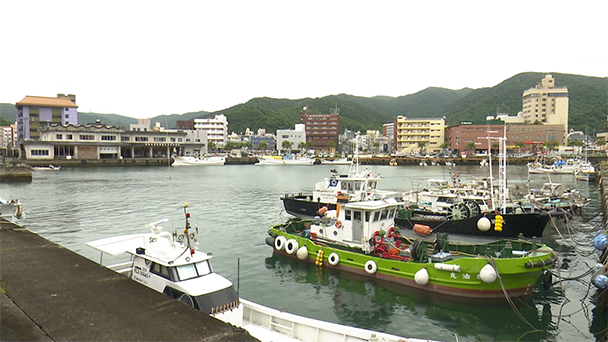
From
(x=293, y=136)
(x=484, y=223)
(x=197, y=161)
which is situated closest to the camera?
(x=484, y=223)

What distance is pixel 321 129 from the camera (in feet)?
519

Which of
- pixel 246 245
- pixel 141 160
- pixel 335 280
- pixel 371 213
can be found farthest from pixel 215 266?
pixel 141 160

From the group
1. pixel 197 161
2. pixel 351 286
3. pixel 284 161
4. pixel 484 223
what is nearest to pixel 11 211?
pixel 351 286

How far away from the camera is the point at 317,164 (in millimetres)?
115312

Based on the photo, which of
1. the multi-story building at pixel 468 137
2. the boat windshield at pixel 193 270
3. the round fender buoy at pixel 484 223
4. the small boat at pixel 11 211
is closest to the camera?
the boat windshield at pixel 193 270

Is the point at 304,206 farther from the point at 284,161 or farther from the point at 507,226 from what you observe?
the point at 284,161

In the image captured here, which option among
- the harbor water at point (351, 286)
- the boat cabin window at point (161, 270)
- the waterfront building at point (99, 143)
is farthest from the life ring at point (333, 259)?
the waterfront building at point (99, 143)

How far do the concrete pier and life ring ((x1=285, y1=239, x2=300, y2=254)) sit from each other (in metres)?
9.60

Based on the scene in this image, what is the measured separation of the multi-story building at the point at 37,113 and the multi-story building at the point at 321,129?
271 ft

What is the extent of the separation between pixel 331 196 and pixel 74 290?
2120 centimetres

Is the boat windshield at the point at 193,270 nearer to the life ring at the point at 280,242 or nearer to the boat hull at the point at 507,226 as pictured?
the life ring at the point at 280,242

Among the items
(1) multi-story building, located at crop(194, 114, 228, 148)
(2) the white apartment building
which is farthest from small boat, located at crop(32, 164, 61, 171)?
(2) the white apartment building

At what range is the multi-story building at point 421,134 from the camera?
427 ft

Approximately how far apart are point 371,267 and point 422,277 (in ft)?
6.84
